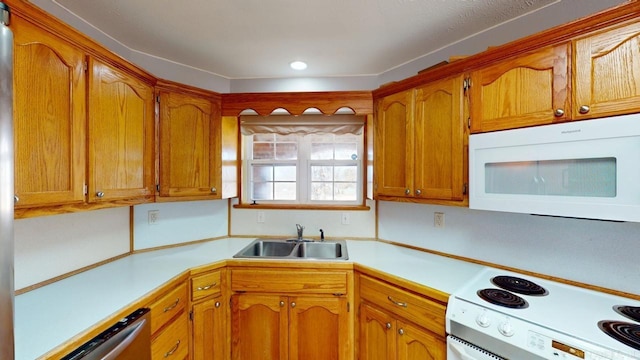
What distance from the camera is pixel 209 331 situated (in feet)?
5.61

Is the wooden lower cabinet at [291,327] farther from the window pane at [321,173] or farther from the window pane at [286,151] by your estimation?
the window pane at [286,151]

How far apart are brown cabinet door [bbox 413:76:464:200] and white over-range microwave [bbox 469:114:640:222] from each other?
107 mm

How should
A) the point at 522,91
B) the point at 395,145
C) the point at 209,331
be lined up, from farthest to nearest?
1. the point at 395,145
2. the point at 209,331
3. the point at 522,91

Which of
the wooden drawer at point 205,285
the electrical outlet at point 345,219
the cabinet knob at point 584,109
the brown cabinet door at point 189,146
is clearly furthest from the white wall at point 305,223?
the cabinet knob at point 584,109

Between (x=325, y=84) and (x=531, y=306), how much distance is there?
2.09 m

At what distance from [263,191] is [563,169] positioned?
7.12 ft

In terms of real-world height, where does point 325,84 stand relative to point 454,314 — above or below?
above

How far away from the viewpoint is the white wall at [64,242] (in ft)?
4.20

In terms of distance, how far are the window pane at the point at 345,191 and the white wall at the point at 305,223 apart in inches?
6.6

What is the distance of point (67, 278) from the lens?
145cm

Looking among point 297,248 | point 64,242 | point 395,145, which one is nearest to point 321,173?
point 297,248

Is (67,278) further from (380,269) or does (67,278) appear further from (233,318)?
(380,269)

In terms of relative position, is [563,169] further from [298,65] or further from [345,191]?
[298,65]

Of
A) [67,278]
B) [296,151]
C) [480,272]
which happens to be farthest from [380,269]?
[67,278]
